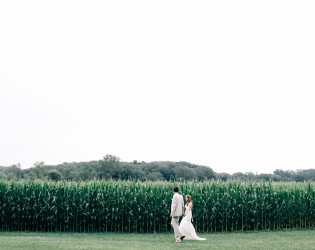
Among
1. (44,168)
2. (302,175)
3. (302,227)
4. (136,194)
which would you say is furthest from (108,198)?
(44,168)

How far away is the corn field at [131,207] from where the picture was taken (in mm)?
22922

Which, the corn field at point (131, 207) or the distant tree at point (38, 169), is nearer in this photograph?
the corn field at point (131, 207)

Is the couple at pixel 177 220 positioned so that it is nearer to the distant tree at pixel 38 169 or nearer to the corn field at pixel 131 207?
the corn field at pixel 131 207

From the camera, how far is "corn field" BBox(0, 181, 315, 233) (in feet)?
75.2

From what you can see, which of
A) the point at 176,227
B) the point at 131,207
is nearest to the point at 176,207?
the point at 176,227

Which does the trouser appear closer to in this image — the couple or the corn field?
the couple

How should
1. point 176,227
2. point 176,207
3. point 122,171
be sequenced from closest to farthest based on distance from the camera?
point 176,207 < point 176,227 < point 122,171

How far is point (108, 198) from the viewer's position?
23406mm

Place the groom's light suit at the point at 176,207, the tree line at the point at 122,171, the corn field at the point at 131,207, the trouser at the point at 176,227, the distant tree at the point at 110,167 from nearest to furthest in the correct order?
the groom's light suit at the point at 176,207, the trouser at the point at 176,227, the corn field at the point at 131,207, the tree line at the point at 122,171, the distant tree at the point at 110,167

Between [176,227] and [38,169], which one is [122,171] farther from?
[176,227]

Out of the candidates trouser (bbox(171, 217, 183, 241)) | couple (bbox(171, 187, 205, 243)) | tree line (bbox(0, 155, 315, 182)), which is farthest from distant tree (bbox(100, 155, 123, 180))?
trouser (bbox(171, 217, 183, 241))

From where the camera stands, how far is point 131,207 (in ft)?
75.5

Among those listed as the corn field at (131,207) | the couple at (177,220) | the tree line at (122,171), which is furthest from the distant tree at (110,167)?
the couple at (177,220)

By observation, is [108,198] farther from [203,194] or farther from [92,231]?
[203,194]
